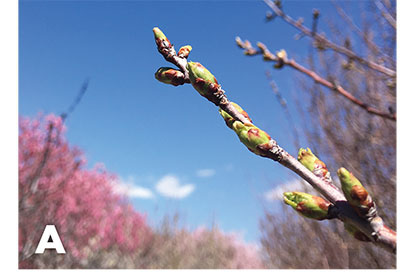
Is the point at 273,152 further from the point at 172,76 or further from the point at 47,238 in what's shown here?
the point at 47,238

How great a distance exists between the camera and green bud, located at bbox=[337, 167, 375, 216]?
0.33 meters

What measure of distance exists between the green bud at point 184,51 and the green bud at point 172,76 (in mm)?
20

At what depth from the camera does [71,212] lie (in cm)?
703

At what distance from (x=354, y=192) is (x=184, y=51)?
23 cm

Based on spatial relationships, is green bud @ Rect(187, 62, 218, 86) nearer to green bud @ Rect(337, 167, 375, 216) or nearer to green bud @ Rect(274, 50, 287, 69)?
green bud @ Rect(337, 167, 375, 216)

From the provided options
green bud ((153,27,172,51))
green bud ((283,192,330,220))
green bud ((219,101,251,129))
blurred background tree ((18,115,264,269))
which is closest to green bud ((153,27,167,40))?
green bud ((153,27,172,51))

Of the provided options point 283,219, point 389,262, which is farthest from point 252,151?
point 283,219

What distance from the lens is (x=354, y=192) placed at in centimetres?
34

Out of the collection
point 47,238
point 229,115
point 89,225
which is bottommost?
point 229,115

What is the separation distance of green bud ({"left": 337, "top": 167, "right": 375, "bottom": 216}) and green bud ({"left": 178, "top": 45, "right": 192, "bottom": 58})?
0.21 metres

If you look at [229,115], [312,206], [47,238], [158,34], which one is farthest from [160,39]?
[47,238]

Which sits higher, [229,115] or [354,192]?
[229,115]

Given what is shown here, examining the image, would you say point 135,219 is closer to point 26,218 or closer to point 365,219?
point 26,218

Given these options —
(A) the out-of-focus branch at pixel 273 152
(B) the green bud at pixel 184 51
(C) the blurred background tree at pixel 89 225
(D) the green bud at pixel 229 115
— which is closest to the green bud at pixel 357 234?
(A) the out-of-focus branch at pixel 273 152
